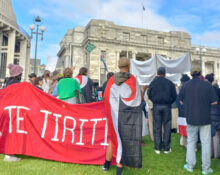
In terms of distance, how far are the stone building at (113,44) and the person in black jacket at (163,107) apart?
112 feet

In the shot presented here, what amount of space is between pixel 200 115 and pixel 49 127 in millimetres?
3329

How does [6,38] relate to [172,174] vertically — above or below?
above

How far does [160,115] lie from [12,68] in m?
4.14

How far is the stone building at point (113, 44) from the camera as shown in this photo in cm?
4134

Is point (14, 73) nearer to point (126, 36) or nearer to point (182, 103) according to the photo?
point (182, 103)

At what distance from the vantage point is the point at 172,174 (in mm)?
3936

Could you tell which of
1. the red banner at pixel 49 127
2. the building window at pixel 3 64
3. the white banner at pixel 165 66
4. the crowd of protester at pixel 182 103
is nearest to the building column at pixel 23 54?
the building window at pixel 3 64

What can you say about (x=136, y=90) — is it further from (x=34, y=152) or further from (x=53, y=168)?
(x=34, y=152)

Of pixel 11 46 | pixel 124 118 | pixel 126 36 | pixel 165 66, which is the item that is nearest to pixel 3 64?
pixel 11 46

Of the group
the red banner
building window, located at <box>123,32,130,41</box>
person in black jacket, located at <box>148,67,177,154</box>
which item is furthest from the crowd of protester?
building window, located at <box>123,32,130,41</box>

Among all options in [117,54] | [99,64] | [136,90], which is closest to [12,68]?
[136,90]

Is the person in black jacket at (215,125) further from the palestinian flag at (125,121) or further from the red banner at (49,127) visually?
the red banner at (49,127)

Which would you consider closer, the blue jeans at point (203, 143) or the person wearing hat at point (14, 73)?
the blue jeans at point (203, 143)

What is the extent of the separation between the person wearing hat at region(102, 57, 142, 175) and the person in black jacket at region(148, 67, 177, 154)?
7.19 feet
